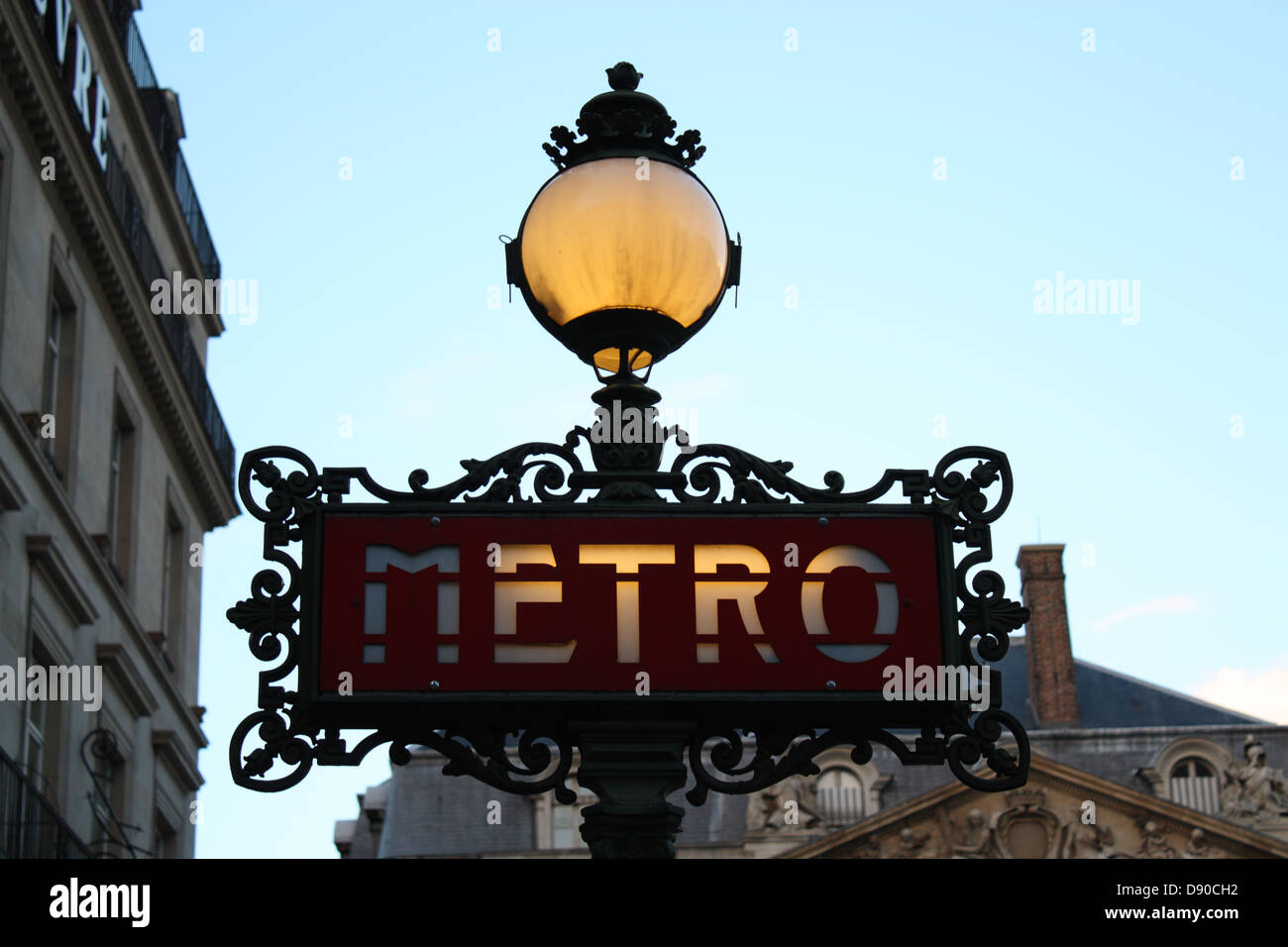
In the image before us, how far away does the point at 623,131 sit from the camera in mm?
5734

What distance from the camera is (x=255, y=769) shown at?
490 cm

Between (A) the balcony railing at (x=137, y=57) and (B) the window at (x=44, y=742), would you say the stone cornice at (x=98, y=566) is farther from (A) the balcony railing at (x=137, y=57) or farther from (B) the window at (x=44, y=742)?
(A) the balcony railing at (x=137, y=57)

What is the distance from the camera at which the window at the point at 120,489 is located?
25531mm

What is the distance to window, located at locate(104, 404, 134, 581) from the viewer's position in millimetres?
25531

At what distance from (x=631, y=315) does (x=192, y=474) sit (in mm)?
25357

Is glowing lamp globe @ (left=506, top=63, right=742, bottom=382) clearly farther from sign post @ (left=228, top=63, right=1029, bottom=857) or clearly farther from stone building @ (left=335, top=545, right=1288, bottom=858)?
stone building @ (left=335, top=545, right=1288, bottom=858)

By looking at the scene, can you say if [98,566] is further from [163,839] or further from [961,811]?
[961,811]

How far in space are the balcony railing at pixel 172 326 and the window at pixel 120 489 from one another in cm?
174

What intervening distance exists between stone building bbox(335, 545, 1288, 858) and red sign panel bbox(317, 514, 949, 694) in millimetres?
45976

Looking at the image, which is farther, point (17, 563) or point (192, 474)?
point (192, 474)
